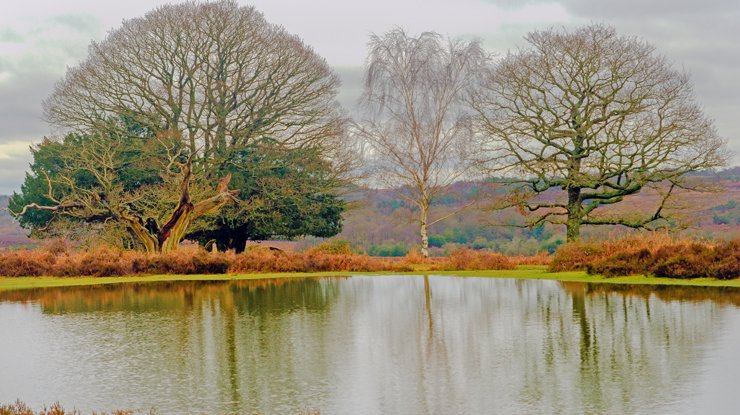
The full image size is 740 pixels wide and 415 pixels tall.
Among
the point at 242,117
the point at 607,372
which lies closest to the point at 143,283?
the point at 242,117

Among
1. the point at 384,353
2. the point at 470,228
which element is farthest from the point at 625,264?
the point at 470,228

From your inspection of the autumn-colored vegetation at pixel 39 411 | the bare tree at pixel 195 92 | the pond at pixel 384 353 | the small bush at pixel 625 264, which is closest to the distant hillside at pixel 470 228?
the bare tree at pixel 195 92

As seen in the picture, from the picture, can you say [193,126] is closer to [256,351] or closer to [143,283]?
[143,283]

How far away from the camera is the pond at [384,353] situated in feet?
33.5

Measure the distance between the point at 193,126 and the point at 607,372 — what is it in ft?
123

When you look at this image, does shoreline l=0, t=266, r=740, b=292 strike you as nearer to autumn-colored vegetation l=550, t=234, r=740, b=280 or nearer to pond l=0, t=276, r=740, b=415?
autumn-colored vegetation l=550, t=234, r=740, b=280

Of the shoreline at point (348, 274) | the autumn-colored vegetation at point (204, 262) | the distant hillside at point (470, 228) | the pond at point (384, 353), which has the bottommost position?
the pond at point (384, 353)

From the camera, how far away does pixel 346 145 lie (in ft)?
160

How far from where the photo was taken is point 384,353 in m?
13.7

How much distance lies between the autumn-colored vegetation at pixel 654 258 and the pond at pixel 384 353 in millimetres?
3484

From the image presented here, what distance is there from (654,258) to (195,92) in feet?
94.6

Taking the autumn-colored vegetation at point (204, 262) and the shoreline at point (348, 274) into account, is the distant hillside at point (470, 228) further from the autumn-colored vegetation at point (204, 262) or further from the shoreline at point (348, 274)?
the shoreline at point (348, 274)

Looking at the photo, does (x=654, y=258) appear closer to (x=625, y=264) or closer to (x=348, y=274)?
(x=625, y=264)

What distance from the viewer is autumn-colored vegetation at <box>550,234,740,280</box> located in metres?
26.7
